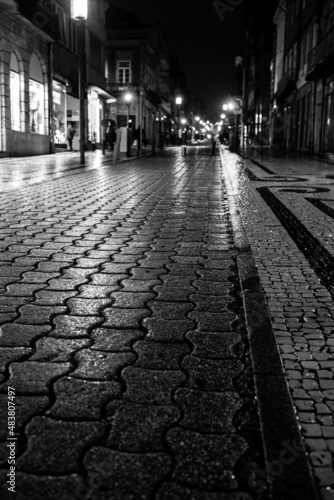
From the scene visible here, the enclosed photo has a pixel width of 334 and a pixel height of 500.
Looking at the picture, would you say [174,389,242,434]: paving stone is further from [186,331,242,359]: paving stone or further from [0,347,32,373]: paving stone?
[0,347,32,373]: paving stone

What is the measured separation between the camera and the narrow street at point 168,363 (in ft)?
5.83

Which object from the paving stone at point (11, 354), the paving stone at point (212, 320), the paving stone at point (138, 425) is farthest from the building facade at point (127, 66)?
the paving stone at point (138, 425)

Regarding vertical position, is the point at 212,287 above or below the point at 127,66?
below

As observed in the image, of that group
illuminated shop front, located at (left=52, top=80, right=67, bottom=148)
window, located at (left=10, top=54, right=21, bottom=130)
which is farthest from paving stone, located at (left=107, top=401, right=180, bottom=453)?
illuminated shop front, located at (left=52, top=80, right=67, bottom=148)

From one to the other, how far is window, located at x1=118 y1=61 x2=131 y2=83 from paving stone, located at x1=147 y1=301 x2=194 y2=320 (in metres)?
59.6

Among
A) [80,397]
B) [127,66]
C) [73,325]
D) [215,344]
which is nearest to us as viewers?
[80,397]

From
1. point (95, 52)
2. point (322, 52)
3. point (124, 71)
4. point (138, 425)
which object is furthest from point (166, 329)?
point (124, 71)

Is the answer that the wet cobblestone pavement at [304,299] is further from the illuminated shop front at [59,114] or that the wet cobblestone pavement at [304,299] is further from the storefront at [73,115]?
the storefront at [73,115]

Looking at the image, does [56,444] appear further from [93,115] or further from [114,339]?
[93,115]

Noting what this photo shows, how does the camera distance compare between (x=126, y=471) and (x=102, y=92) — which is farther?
(x=102, y=92)


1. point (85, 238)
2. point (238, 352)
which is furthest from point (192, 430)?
point (85, 238)

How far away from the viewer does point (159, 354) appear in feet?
9.02

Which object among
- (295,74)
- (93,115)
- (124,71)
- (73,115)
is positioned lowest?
(73,115)

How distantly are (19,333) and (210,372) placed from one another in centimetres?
108
